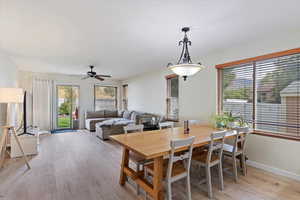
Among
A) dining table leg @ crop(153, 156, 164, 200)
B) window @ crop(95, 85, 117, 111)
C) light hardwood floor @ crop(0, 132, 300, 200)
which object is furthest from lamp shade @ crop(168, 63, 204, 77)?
window @ crop(95, 85, 117, 111)

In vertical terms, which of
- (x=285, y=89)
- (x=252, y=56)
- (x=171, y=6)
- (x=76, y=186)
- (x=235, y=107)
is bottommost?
(x=76, y=186)

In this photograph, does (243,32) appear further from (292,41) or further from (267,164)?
(267,164)

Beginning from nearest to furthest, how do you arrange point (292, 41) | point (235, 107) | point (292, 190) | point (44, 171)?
1. point (292, 190)
2. point (292, 41)
3. point (44, 171)
4. point (235, 107)

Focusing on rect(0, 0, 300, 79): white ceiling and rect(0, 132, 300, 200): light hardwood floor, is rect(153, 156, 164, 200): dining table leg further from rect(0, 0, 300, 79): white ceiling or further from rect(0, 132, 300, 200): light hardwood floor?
rect(0, 0, 300, 79): white ceiling

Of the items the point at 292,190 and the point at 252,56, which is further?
the point at 252,56

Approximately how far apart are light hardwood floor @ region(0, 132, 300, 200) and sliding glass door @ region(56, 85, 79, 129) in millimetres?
3740

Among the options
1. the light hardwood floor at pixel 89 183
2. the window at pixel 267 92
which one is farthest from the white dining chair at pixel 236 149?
the window at pixel 267 92

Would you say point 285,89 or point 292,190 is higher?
point 285,89

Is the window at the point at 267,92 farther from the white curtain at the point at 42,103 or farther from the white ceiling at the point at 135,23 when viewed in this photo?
the white curtain at the point at 42,103

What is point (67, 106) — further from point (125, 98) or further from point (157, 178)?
point (157, 178)

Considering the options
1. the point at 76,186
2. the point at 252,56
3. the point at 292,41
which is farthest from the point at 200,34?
the point at 76,186

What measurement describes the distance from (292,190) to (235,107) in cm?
168

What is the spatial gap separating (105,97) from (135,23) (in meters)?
6.30

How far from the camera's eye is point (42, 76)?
6617 millimetres
